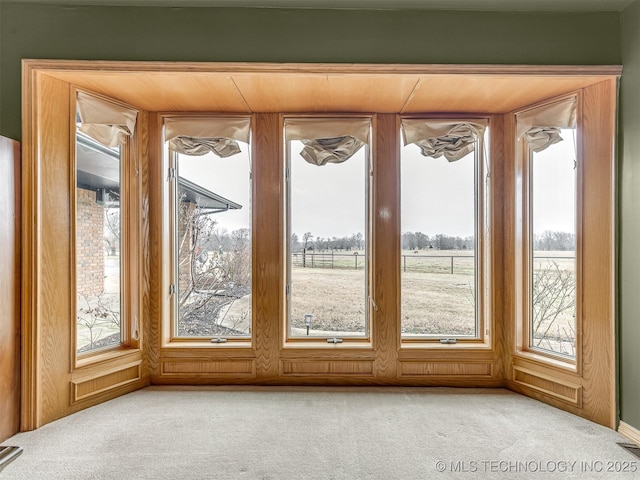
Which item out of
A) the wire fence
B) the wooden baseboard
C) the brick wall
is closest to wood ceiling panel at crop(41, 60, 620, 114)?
the brick wall

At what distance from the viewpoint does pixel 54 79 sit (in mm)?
2246

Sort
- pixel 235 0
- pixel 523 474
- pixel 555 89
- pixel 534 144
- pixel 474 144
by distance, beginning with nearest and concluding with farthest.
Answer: pixel 523 474 < pixel 235 0 < pixel 555 89 < pixel 534 144 < pixel 474 144

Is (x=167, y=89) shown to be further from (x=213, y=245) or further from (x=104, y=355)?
(x=104, y=355)

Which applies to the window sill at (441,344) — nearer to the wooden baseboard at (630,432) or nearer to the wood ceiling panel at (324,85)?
the wooden baseboard at (630,432)

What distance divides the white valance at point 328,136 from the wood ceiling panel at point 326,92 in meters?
0.09

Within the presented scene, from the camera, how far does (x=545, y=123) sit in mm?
2521

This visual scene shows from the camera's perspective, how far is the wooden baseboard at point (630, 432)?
201 centimetres

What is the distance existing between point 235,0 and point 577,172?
2589 millimetres

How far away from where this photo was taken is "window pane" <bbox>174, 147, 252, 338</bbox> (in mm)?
2881

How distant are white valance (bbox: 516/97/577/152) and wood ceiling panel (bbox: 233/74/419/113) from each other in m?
0.99

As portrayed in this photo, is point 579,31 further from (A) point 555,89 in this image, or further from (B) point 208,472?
(B) point 208,472

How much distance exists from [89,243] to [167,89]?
1293 mm

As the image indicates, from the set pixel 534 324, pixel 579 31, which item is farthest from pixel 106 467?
pixel 579 31

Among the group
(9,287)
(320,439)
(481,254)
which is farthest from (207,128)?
(481,254)
